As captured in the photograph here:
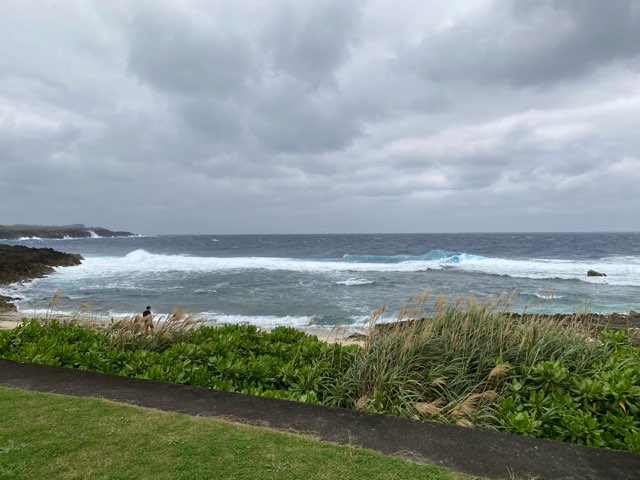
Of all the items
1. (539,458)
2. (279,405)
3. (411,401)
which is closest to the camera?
(539,458)

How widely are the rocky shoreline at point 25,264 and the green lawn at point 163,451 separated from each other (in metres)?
16.4

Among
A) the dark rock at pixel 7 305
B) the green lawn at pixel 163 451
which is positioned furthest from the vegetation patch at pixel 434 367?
the dark rock at pixel 7 305

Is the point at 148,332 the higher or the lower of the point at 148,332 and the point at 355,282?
the higher

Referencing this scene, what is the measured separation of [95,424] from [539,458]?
3.47 m

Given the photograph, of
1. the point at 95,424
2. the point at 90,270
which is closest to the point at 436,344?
the point at 95,424

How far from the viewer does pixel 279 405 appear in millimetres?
3848

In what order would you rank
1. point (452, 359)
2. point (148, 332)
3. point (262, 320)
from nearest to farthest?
point (452, 359) < point (148, 332) < point (262, 320)

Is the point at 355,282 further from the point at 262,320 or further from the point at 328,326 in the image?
the point at 328,326

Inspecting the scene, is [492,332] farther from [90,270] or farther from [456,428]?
[90,270]

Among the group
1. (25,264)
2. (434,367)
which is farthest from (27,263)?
(434,367)

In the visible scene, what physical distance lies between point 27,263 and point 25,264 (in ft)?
1.61

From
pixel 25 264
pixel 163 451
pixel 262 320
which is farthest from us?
pixel 25 264

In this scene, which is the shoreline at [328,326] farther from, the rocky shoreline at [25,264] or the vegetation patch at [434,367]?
the rocky shoreline at [25,264]

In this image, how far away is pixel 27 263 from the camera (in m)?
30.4
